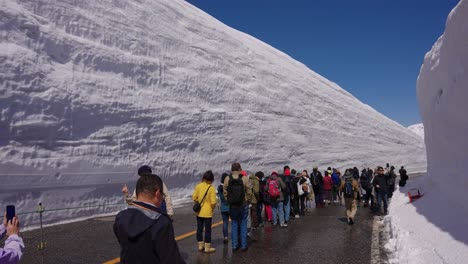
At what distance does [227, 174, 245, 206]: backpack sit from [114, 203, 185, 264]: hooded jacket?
16.2 ft

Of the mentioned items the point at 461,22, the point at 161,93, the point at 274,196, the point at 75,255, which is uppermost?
the point at 161,93

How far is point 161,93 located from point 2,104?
844cm

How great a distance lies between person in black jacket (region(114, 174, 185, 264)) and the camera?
2.48m

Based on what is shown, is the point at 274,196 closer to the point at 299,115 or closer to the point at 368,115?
the point at 299,115

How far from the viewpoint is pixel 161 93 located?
19500 mm

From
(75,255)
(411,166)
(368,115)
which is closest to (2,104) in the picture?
(75,255)

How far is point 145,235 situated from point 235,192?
198 inches

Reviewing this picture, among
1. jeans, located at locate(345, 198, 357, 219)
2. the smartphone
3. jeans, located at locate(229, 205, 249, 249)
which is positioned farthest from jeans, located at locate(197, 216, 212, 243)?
jeans, located at locate(345, 198, 357, 219)

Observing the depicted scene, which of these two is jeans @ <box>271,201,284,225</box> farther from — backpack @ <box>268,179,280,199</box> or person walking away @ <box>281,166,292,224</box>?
person walking away @ <box>281,166,292,224</box>

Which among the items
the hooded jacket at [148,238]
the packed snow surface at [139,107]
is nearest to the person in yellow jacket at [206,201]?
the hooded jacket at [148,238]

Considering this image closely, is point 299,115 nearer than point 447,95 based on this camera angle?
No

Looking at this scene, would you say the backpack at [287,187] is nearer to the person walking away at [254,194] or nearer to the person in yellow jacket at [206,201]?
the person walking away at [254,194]

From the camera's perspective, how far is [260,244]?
8141 millimetres

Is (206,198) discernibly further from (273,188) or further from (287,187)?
(287,187)
